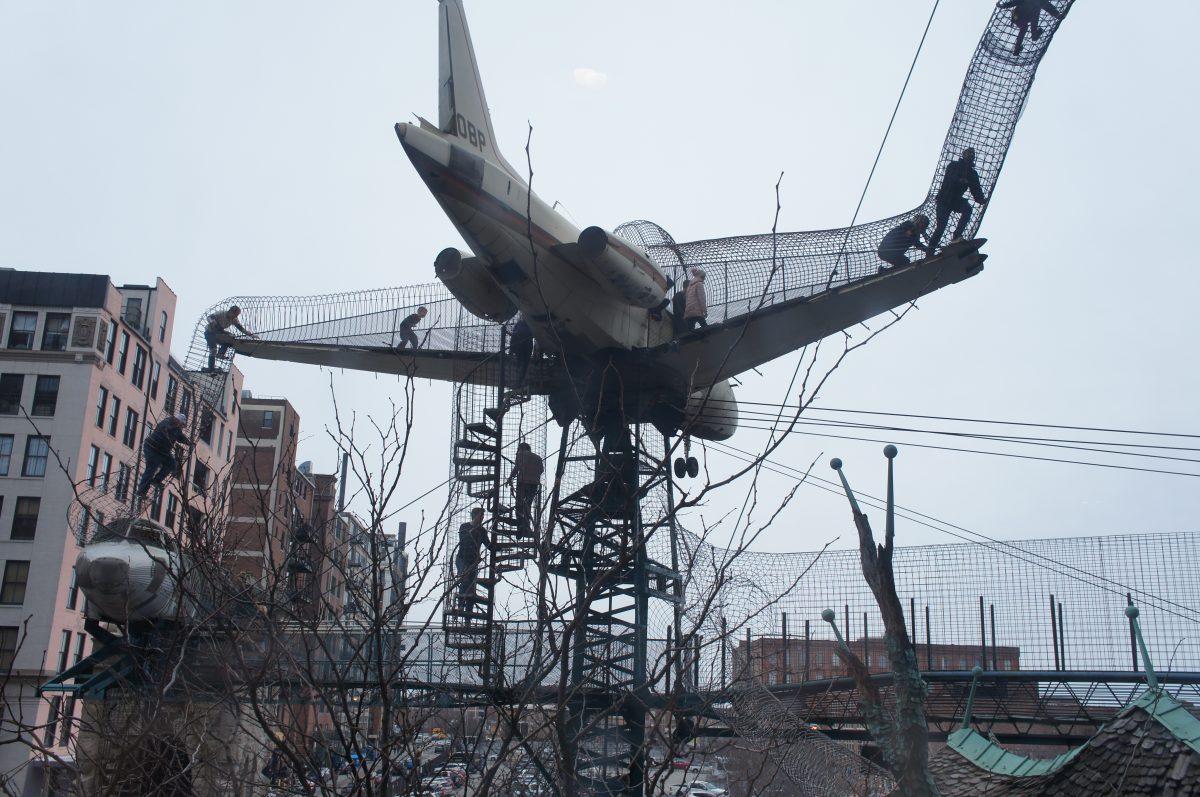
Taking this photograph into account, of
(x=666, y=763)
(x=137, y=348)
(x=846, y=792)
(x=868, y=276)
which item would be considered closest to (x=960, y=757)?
(x=846, y=792)

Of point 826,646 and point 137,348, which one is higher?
point 137,348

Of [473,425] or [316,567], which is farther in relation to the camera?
[473,425]

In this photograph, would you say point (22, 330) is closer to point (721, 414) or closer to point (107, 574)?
point (107, 574)

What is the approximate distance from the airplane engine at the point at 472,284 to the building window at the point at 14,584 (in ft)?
128

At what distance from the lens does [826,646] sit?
1575 cm

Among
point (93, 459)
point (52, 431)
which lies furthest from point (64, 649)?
point (52, 431)

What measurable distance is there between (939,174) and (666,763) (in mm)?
12688

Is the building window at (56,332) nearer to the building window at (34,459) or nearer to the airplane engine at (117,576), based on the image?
the building window at (34,459)

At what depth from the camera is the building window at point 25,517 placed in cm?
4803

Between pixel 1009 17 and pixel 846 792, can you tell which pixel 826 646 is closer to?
pixel 846 792

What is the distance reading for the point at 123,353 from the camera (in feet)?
177

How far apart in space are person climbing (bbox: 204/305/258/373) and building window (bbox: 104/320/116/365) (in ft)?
117

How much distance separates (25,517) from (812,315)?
1735 inches

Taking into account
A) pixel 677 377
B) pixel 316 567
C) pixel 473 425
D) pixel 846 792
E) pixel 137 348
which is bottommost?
pixel 846 792
